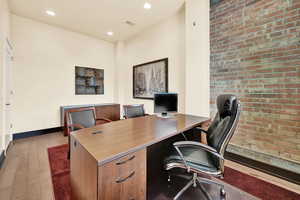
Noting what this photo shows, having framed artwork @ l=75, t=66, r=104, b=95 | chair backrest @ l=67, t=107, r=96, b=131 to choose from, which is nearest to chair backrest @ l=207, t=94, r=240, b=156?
chair backrest @ l=67, t=107, r=96, b=131

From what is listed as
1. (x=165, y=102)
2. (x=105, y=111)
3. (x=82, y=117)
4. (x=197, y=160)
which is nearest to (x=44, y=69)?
(x=105, y=111)

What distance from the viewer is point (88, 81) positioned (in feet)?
15.2

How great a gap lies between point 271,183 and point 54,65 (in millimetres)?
5491

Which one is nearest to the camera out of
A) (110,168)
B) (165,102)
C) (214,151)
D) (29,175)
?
(110,168)

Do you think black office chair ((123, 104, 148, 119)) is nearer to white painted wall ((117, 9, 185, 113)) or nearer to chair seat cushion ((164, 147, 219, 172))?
white painted wall ((117, 9, 185, 113))

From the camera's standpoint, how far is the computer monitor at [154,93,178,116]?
8.04 feet

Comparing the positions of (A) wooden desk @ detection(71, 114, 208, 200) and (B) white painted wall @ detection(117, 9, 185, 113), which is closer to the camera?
(A) wooden desk @ detection(71, 114, 208, 200)

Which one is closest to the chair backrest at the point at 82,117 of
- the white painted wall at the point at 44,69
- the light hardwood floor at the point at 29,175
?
the light hardwood floor at the point at 29,175

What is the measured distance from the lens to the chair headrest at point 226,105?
136 centimetres

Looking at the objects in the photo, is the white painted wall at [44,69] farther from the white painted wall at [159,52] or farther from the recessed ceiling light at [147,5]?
the recessed ceiling light at [147,5]

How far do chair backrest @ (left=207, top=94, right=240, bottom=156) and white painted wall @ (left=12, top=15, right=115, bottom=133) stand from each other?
435cm

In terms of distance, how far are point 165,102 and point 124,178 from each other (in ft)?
5.40

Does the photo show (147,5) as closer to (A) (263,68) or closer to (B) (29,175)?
(A) (263,68)

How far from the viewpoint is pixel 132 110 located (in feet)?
9.23
